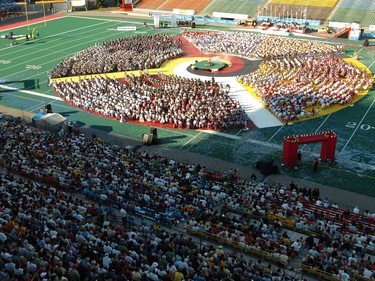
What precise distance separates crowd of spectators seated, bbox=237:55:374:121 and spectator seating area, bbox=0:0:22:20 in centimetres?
5599

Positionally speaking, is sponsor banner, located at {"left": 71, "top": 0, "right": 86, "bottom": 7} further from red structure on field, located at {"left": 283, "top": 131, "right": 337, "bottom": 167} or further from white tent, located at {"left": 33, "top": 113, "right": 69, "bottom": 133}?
red structure on field, located at {"left": 283, "top": 131, "right": 337, "bottom": 167}

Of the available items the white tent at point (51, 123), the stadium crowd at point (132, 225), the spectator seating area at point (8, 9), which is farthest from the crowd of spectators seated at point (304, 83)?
the spectator seating area at point (8, 9)

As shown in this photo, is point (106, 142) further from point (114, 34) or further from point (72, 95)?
point (114, 34)

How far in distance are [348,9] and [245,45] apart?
2892 centimetres

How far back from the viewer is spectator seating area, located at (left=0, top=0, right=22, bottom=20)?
283 ft

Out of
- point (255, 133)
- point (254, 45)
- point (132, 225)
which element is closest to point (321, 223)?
point (132, 225)

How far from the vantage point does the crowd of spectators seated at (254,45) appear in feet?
185

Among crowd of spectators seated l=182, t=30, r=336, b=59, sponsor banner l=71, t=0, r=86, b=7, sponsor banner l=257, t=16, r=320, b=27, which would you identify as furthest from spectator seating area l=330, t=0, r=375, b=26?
sponsor banner l=71, t=0, r=86, b=7

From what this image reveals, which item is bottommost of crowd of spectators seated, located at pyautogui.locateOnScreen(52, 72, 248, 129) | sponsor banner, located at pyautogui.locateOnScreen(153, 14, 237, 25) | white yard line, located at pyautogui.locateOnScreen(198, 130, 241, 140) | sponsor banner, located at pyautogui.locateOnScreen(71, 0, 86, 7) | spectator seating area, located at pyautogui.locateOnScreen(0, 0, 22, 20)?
white yard line, located at pyautogui.locateOnScreen(198, 130, 241, 140)

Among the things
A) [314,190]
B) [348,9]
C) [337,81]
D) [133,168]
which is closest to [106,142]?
[133,168]

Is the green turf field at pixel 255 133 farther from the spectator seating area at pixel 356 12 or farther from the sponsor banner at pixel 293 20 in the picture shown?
the spectator seating area at pixel 356 12

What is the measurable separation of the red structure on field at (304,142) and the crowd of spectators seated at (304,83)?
7313mm

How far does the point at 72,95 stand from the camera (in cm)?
4509

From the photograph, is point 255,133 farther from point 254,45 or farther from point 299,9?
point 299,9
